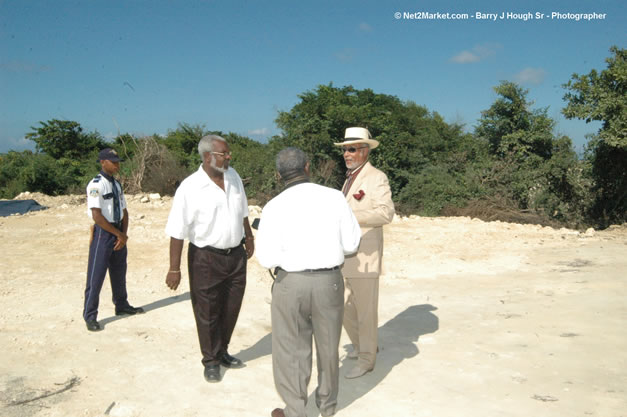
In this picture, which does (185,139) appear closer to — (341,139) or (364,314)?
(341,139)

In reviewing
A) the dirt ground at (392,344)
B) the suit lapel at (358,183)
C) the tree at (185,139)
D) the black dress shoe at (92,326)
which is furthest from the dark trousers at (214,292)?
the tree at (185,139)

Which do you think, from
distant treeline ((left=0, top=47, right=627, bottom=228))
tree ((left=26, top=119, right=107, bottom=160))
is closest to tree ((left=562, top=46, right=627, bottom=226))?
distant treeline ((left=0, top=47, right=627, bottom=228))

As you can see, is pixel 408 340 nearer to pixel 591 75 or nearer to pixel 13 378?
pixel 13 378

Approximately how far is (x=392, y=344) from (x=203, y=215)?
234 cm

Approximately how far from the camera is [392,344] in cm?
490

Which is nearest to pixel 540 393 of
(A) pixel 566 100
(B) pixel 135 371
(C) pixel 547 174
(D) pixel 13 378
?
(B) pixel 135 371

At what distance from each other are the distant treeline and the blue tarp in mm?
3720

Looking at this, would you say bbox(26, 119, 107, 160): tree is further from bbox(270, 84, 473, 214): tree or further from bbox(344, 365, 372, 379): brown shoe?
bbox(344, 365, 372, 379): brown shoe

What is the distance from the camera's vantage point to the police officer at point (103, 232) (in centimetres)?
500

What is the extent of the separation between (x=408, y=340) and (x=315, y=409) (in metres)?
1.77

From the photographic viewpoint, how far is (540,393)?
367cm

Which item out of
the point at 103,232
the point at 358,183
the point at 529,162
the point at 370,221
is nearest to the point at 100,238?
the point at 103,232

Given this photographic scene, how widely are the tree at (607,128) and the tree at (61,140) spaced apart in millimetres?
23463

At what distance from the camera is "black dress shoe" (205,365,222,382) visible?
3928 millimetres
